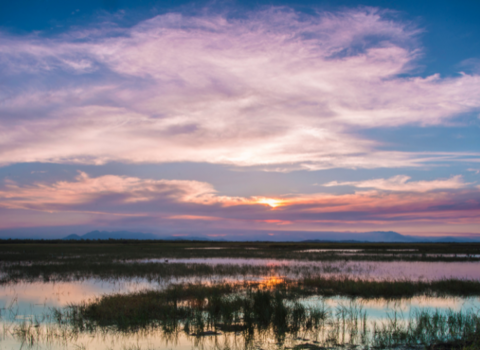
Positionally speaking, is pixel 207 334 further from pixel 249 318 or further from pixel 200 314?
pixel 249 318

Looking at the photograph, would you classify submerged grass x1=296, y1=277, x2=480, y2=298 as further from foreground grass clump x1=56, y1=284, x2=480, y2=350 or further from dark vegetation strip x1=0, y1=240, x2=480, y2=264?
dark vegetation strip x1=0, y1=240, x2=480, y2=264

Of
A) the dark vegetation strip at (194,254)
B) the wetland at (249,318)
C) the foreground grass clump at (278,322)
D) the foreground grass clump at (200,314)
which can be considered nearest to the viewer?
the wetland at (249,318)

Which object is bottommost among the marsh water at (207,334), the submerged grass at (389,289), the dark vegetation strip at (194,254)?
the dark vegetation strip at (194,254)

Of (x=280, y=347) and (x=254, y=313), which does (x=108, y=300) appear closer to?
(x=254, y=313)

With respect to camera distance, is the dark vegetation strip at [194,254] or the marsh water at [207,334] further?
the dark vegetation strip at [194,254]

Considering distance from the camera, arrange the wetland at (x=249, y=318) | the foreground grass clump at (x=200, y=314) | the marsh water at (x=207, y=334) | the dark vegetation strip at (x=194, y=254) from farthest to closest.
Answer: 1. the dark vegetation strip at (x=194, y=254)
2. the foreground grass clump at (x=200, y=314)
3. the wetland at (x=249, y=318)
4. the marsh water at (x=207, y=334)

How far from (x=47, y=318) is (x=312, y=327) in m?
8.70

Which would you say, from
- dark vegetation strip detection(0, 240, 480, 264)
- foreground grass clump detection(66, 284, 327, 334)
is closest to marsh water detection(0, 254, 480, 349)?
foreground grass clump detection(66, 284, 327, 334)

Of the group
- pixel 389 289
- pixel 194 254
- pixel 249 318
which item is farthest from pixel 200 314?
pixel 194 254

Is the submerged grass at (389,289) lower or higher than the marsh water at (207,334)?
lower

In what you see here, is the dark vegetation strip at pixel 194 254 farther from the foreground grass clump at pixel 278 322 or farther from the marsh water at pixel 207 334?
the foreground grass clump at pixel 278 322

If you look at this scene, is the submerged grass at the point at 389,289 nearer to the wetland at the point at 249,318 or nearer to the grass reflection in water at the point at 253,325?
the wetland at the point at 249,318

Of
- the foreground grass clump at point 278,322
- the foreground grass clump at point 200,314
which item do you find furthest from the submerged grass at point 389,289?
the foreground grass clump at point 200,314

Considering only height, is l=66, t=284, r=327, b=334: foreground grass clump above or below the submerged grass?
above
